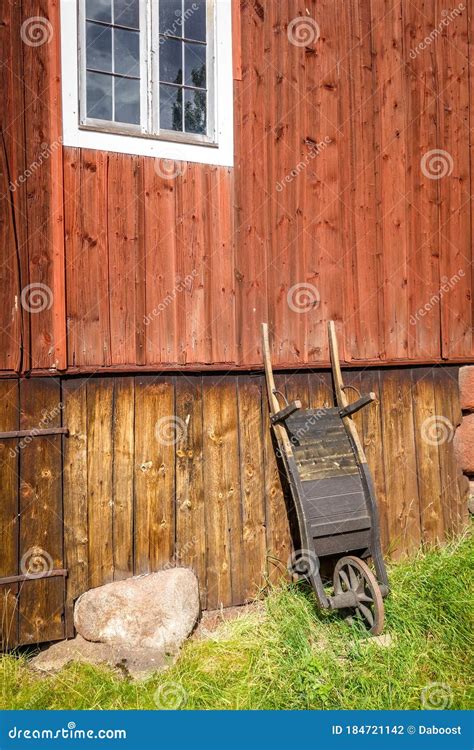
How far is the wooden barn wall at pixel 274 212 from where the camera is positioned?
441cm

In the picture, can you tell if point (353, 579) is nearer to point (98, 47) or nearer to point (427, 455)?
point (427, 455)

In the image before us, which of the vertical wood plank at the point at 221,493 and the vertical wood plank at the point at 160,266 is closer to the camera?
the vertical wood plank at the point at 160,266

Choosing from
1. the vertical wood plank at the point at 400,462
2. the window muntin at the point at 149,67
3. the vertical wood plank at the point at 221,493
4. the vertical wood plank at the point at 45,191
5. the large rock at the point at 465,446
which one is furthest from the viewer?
the large rock at the point at 465,446

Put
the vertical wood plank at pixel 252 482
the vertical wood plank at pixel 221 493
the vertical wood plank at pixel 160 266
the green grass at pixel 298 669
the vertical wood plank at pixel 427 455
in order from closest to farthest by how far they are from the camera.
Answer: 1. the green grass at pixel 298 669
2. the vertical wood plank at pixel 160 266
3. the vertical wood plank at pixel 221 493
4. the vertical wood plank at pixel 252 482
5. the vertical wood plank at pixel 427 455

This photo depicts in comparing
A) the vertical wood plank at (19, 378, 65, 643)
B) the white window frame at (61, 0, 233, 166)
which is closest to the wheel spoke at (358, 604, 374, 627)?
the vertical wood plank at (19, 378, 65, 643)

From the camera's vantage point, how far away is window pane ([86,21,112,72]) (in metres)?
4.56

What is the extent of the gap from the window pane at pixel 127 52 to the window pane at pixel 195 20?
0.42 m

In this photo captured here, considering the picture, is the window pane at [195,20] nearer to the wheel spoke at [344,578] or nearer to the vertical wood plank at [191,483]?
the vertical wood plank at [191,483]

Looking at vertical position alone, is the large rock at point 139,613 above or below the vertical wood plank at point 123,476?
below

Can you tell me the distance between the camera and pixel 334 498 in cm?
479

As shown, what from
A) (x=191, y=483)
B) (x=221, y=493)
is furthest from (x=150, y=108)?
(x=221, y=493)

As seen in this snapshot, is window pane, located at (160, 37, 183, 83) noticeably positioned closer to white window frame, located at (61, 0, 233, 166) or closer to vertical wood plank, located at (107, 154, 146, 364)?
white window frame, located at (61, 0, 233, 166)

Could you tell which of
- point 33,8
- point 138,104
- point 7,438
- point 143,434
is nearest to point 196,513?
point 143,434

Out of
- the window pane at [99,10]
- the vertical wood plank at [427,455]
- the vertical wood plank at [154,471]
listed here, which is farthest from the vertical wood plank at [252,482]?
the window pane at [99,10]
